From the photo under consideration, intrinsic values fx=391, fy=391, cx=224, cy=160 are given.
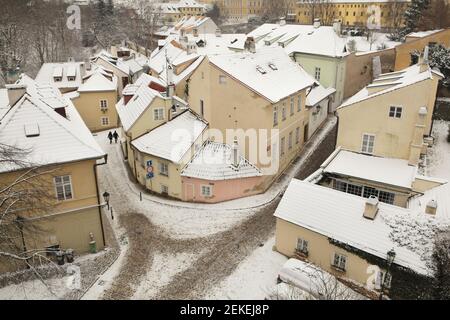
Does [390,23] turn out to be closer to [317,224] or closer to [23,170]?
[317,224]

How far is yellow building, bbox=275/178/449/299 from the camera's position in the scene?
18562 mm

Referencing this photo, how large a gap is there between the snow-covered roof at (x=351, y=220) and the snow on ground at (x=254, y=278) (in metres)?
2.67

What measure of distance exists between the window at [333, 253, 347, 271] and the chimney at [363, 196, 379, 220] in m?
2.48

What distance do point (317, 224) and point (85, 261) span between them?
540 inches

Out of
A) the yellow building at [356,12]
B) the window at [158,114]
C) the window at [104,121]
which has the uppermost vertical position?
the yellow building at [356,12]

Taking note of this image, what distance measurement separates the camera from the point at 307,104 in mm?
37844

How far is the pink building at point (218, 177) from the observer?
1160 inches

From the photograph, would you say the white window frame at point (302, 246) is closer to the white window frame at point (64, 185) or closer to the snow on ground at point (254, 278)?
the snow on ground at point (254, 278)

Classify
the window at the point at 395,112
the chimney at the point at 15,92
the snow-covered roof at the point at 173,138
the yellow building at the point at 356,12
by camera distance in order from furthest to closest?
1. the yellow building at the point at 356,12
2. the snow-covered roof at the point at 173,138
3. the window at the point at 395,112
4. the chimney at the point at 15,92

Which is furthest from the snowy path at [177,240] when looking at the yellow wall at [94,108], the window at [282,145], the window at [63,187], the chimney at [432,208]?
the yellow wall at [94,108]

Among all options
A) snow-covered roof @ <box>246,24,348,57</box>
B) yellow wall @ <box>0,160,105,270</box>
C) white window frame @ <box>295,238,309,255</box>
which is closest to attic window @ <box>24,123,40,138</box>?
yellow wall @ <box>0,160,105,270</box>

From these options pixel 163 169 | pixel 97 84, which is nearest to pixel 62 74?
pixel 97 84

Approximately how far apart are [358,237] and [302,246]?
349 centimetres
